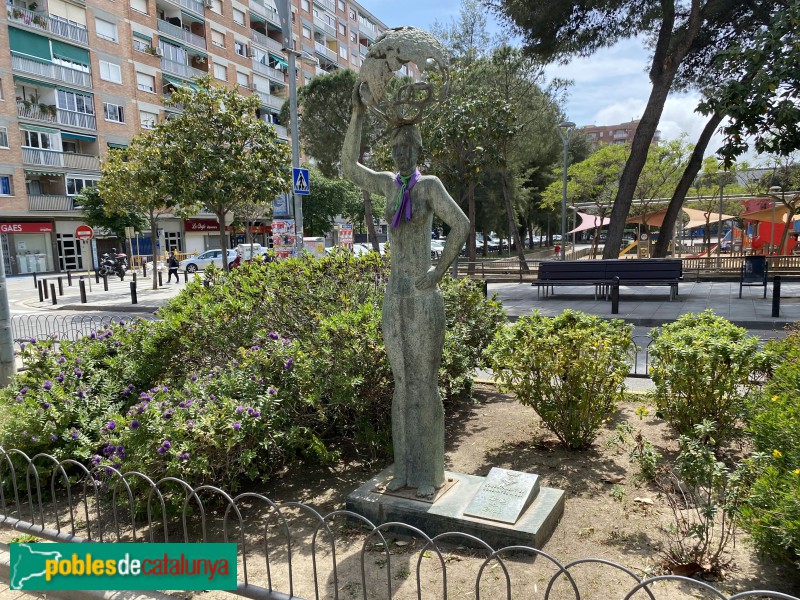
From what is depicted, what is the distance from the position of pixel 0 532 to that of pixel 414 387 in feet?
10.8

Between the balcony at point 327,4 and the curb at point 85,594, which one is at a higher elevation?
the balcony at point 327,4

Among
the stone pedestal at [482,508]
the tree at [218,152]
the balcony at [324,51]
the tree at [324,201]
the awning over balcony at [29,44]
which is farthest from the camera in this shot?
the balcony at [324,51]

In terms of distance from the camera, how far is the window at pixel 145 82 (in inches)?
1344

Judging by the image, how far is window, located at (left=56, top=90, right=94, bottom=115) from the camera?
30391mm

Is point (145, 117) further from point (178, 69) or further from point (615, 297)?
point (615, 297)

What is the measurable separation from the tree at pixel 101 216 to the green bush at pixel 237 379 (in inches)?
1026

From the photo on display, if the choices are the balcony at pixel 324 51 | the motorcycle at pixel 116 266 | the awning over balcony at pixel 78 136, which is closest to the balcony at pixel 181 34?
the awning over balcony at pixel 78 136

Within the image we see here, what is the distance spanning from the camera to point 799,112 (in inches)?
412

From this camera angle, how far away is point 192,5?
37.1 metres

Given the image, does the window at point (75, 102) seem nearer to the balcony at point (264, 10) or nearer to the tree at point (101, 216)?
the tree at point (101, 216)

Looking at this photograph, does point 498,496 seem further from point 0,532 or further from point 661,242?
point 661,242

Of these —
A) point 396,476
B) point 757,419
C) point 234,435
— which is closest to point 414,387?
point 396,476

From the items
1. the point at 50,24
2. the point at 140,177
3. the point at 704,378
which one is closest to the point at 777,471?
the point at 704,378

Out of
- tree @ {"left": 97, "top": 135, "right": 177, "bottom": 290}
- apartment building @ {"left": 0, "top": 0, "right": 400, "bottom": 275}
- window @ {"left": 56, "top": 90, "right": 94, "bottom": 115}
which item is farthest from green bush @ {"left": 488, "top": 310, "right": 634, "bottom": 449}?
window @ {"left": 56, "top": 90, "right": 94, "bottom": 115}
